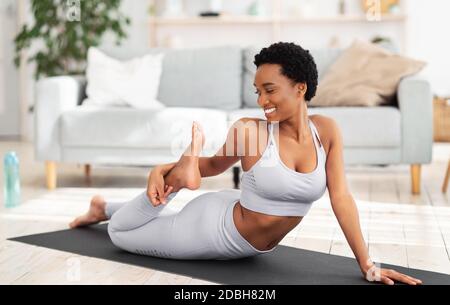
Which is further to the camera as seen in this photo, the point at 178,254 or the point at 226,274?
the point at 178,254

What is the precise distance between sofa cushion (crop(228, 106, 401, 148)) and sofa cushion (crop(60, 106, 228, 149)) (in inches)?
23.1

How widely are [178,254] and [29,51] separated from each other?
512 centimetres

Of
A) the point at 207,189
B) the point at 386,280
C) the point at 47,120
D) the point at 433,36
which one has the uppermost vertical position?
the point at 433,36

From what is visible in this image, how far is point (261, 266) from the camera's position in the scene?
2.50m

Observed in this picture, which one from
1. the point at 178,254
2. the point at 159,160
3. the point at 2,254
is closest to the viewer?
the point at 178,254

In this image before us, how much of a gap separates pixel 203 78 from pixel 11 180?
1465 millimetres

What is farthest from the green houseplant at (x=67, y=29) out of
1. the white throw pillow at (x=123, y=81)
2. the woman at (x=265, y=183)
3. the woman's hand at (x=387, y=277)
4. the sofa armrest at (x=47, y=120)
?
the woman's hand at (x=387, y=277)

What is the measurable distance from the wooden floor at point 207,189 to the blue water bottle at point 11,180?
6 cm

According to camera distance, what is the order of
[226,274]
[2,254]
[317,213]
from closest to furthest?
[226,274] → [2,254] → [317,213]

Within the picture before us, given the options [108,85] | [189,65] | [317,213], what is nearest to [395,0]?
[189,65]

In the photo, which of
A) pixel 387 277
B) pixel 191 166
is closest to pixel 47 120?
pixel 191 166

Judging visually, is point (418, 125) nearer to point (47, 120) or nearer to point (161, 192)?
point (47, 120)

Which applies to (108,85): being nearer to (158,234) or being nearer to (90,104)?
(90,104)
